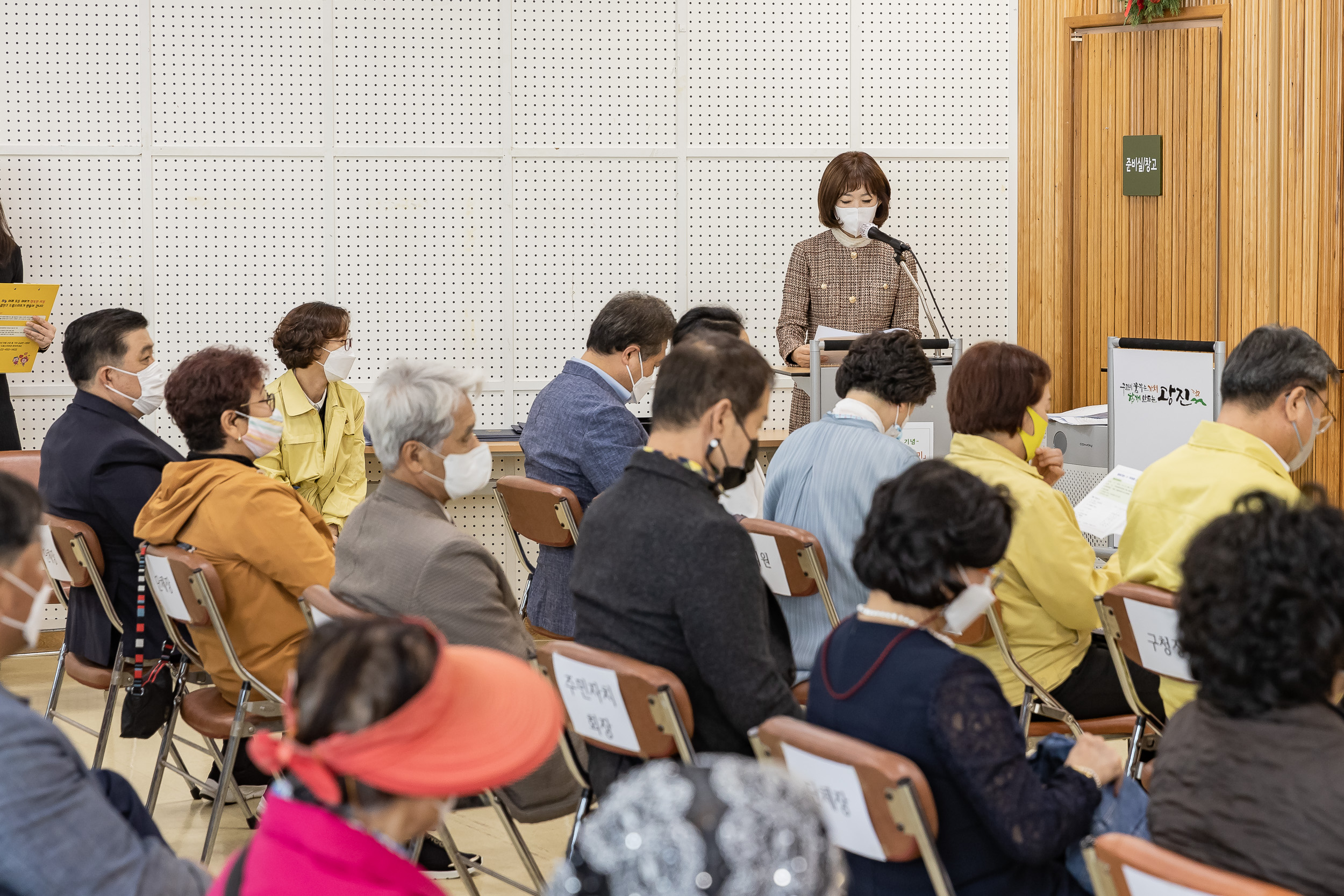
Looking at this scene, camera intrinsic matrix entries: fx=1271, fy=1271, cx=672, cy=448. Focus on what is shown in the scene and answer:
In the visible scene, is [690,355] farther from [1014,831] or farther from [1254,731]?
[1254,731]

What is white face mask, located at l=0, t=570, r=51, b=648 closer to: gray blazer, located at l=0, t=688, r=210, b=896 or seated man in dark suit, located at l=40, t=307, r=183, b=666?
gray blazer, located at l=0, t=688, r=210, b=896

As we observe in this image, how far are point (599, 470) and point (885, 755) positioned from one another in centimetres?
220

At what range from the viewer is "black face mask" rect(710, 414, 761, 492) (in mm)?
2490

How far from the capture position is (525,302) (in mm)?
6121

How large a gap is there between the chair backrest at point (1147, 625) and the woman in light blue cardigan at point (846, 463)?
0.65m

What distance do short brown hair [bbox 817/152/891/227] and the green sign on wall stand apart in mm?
1198

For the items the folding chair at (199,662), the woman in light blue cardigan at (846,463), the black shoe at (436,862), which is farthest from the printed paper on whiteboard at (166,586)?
the woman in light blue cardigan at (846,463)

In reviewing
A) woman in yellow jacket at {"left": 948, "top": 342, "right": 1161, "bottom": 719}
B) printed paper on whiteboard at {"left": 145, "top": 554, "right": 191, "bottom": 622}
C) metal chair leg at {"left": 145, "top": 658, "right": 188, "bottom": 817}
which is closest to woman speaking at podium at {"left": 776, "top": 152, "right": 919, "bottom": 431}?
woman in yellow jacket at {"left": 948, "top": 342, "right": 1161, "bottom": 719}

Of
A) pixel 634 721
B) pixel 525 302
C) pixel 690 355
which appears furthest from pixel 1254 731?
pixel 525 302

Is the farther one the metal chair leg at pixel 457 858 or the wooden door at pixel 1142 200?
the wooden door at pixel 1142 200

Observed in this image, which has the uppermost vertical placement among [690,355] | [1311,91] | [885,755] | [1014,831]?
[1311,91]

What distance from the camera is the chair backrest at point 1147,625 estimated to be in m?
2.62

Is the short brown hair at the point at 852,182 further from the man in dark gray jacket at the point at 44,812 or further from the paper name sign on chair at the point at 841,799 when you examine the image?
the man in dark gray jacket at the point at 44,812

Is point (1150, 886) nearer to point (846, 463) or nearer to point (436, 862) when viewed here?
point (846, 463)
